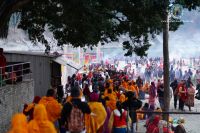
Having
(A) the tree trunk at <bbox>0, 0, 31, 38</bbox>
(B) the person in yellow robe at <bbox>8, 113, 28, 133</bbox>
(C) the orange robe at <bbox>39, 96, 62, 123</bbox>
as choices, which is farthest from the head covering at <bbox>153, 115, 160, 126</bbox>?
(B) the person in yellow robe at <bbox>8, 113, 28, 133</bbox>

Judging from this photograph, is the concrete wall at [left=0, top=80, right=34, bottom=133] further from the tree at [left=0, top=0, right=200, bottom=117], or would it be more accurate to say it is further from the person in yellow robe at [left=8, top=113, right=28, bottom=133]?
the person in yellow robe at [left=8, top=113, right=28, bottom=133]

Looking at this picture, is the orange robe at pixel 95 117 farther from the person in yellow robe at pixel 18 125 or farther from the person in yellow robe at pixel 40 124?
the person in yellow robe at pixel 18 125

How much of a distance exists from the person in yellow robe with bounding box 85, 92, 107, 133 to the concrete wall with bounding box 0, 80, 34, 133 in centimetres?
331

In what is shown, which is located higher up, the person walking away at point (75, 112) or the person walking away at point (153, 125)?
the person walking away at point (75, 112)

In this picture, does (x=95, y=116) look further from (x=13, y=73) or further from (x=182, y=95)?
(x=182, y=95)

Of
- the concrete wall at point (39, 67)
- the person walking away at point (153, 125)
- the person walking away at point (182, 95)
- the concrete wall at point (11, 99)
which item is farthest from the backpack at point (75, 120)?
the person walking away at point (182, 95)

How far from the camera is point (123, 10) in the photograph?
15688 mm

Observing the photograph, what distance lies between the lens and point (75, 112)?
9586mm

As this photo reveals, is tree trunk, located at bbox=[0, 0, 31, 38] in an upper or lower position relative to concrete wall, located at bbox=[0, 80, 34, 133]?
upper

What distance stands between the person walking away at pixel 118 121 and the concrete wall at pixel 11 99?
318 centimetres

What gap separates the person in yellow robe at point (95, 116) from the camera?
11.3m

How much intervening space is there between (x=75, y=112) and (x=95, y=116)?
183cm

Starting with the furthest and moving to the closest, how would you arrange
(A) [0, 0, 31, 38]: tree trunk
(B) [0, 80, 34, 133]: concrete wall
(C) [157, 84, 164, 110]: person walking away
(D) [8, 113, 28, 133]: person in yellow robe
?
(C) [157, 84, 164, 110]: person walking away
(B) [0, 80, 34, 133]: concrete wall
(A) [0, 0, 31, 38]: tree trunk
(D) [8, 113, 28, 133]: person in yellow robe

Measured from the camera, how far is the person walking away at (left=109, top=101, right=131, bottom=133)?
488 inches
